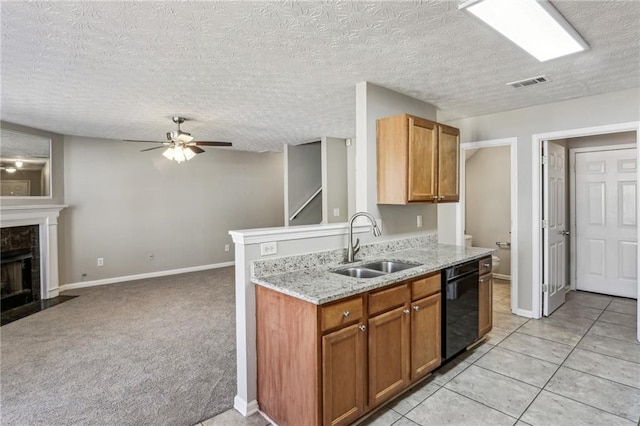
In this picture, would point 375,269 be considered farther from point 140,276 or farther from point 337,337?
point 140,276

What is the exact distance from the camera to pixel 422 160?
3020 millimetres

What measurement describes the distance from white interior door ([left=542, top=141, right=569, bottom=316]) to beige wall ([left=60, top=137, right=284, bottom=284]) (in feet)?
17.4

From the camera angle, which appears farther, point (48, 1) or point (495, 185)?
point (495, 185)

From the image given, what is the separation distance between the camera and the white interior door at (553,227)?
3.88 meters

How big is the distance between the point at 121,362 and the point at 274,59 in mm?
2818

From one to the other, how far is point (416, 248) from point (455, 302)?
2.81 feet

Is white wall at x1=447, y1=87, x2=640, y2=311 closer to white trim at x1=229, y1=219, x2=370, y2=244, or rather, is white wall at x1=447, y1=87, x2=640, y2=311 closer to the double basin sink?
the double basin sink

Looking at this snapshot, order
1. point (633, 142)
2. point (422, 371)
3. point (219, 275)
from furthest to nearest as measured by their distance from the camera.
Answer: point (219, 275)
point (633, 142)
point (422, 371)

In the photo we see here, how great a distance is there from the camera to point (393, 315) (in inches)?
87.0

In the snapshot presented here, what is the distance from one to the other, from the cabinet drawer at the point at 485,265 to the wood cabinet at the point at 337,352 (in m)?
0.92

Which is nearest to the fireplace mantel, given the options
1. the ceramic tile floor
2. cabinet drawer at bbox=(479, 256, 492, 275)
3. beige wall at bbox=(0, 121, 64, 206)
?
beige wall at bbox=(0, 121, 64, 206)

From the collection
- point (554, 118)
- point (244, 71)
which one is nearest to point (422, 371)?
point (244, 71)


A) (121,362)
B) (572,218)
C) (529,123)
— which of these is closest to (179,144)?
(121,362)

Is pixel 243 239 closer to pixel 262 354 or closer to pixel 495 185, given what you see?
pixel 262 354
